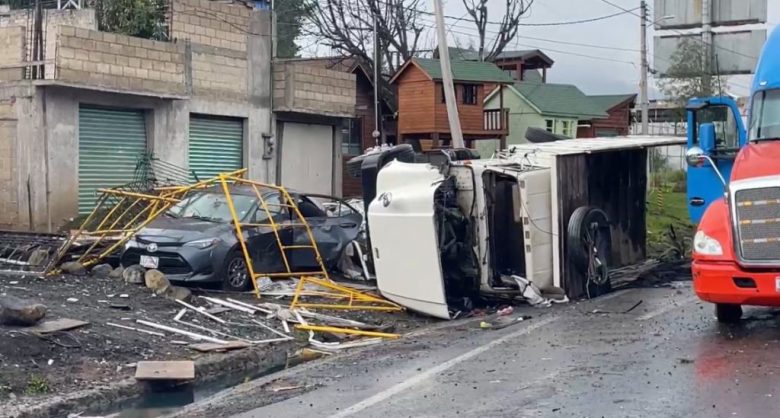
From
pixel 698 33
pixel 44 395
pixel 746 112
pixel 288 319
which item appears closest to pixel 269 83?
pixel 698 33

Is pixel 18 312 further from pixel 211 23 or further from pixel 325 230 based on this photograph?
pixel 211 23

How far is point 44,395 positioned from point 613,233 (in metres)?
9.39

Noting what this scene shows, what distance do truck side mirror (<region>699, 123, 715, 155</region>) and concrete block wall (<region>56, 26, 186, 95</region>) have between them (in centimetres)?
1258

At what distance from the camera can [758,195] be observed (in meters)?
9.08

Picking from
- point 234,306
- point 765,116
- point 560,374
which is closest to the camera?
point 560,374

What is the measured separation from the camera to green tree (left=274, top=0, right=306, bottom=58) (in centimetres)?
4265

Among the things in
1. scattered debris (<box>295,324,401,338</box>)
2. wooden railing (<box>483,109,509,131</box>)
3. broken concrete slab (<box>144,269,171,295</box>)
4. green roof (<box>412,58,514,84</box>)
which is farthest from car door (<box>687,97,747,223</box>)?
wooden railing (<box>483,109,509,131</box>)

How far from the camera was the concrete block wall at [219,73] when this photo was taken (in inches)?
908

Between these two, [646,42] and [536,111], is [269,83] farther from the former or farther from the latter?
[536,111]

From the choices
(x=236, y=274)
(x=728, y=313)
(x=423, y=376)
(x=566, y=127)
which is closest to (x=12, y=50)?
(x=236, y=274)

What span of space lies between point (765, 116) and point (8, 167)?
14.7 meters

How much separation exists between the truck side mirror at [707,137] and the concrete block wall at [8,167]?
44.5ft

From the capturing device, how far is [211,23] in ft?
77.2

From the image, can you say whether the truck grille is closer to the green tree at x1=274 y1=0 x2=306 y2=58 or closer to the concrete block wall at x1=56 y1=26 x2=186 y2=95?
the concrete block wall at x1=56 y1=26 x2=186 y2=95
